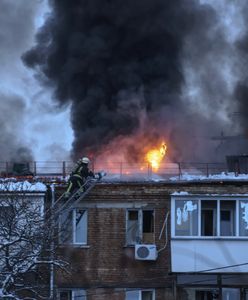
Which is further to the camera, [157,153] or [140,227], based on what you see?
[157,153]

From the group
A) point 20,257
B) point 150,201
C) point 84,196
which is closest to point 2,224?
point 20,257

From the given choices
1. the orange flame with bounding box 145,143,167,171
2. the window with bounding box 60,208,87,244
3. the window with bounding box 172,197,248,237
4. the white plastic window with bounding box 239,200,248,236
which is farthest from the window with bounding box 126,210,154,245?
the orange flame with bounding box 145,143,167,171

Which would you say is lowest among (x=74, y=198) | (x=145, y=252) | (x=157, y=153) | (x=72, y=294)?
(x=72, y=294)

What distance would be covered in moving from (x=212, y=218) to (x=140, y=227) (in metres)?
2.30

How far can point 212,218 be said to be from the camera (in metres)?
21.2

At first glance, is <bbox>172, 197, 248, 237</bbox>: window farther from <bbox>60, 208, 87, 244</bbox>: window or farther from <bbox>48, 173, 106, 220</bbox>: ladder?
<bbox>60, 208, 87, 244</bbox>: window

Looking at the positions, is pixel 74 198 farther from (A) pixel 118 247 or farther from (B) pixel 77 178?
(A) pixel 118 247

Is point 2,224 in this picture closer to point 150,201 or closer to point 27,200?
point 27,200

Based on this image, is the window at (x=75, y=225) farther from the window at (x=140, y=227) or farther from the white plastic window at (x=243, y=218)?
the white plastic window at (x=243, y=218)

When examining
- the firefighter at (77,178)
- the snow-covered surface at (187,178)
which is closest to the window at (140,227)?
the snow-covered surface at (187,178)

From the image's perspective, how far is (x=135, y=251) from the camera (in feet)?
67.1

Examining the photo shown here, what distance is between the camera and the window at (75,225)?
20828 mm

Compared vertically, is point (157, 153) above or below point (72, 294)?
above

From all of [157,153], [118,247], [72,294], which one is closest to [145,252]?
[118,247]
